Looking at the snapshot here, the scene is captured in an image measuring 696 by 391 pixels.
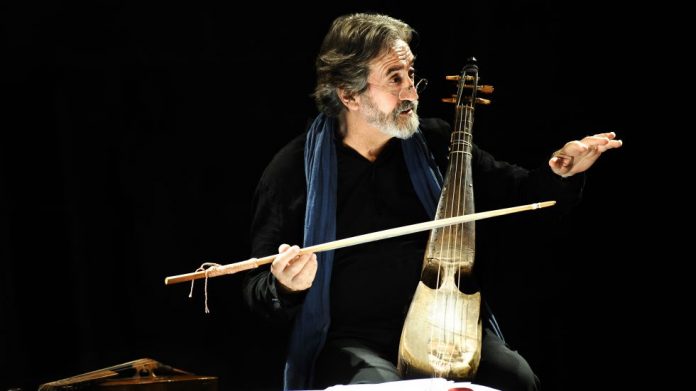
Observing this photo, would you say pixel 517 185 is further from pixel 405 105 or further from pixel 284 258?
pixel 284 258

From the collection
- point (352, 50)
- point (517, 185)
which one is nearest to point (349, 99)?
point (352, 50)

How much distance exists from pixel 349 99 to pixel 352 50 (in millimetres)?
128

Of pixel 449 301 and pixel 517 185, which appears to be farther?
pixel 517 185

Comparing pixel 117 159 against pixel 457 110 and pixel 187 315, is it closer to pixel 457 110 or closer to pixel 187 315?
pixel 187 315

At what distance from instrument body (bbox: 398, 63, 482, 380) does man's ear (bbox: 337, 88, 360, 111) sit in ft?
1.03

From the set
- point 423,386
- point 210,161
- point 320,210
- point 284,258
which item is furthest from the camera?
point 210,161

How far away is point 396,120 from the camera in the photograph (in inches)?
80.5

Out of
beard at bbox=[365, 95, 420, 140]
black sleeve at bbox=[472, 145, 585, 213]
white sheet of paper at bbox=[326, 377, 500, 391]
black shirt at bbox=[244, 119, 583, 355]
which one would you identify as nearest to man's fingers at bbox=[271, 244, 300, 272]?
black shirt at bbox=[244, 119, 583, 355]

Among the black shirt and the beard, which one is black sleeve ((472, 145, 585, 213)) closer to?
the black shirt

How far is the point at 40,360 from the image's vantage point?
2293 millimetres

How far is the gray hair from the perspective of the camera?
80.8 inches

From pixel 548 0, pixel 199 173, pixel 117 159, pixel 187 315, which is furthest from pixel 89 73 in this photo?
pixel 548 0

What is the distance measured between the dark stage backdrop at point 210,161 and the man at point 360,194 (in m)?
0.26

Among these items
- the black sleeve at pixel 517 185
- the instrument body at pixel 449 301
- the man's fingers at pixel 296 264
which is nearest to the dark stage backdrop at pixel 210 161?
the black sleeve at pixel 517 185
